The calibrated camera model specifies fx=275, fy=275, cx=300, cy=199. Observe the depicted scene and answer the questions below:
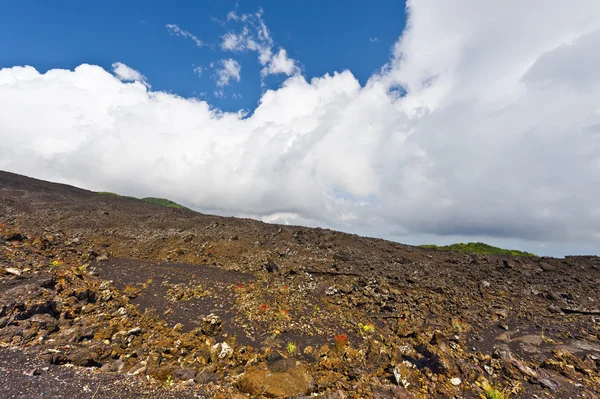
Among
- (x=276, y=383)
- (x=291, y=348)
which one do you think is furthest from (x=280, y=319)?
(x=276, y=383)

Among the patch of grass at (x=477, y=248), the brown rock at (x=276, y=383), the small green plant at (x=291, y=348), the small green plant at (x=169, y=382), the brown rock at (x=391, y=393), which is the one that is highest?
the patch of grass at (x=477, y=248)

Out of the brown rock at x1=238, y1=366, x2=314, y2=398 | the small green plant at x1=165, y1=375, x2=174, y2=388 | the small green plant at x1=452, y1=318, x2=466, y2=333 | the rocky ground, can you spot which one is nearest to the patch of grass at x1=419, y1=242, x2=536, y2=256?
the rocky ground

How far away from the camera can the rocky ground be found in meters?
8.07

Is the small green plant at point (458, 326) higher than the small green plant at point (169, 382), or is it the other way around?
the small green plant at point (458, 326)

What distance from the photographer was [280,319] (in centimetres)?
1226

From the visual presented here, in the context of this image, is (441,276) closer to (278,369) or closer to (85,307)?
(278,369)

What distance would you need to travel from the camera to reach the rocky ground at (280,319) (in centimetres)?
807

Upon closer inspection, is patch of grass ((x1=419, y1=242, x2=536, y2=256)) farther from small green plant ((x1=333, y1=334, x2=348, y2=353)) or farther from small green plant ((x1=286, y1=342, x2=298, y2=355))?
small green plant ((x1=286, y1=342, x2=298, y2=355))

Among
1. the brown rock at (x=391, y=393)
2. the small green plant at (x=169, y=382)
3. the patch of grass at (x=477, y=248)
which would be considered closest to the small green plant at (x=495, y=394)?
the brown rock at (x=391, y=393)

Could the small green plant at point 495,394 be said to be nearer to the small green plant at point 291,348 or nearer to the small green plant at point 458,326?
the small green plant at point 458,326

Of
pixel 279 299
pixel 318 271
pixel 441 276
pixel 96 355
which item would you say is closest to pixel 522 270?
pixel 441 276

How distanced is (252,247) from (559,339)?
680 inches

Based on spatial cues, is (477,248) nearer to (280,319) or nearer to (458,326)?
(458,326)

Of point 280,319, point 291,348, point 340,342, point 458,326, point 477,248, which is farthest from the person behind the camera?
point 477,248
